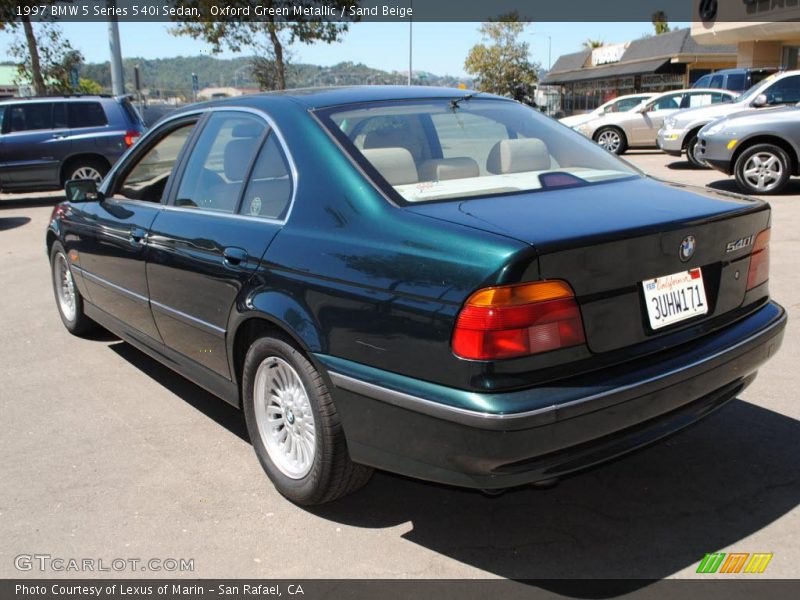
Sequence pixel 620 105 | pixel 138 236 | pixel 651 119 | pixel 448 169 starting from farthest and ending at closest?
pixel 620 105
pixel 651 119
pixel 138 236
pixel 448 169

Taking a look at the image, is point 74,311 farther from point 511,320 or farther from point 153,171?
point 511,320

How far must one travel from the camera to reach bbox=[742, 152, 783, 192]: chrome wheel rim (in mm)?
11156

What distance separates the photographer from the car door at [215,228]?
327 centimetres

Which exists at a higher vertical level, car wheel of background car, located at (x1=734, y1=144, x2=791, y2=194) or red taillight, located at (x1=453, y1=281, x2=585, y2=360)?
red taillight, located at (x1=453, y1=281, x2=585, y2=360)

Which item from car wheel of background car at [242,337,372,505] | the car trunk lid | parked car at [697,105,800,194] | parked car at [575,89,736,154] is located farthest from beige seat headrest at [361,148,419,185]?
parked car at [575,89,736,154]

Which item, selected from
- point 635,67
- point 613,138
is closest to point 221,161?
point 613,138

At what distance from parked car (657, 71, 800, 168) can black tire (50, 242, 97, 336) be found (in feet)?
31.7

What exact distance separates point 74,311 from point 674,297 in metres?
4.55

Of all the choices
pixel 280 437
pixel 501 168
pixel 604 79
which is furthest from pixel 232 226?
pixel 604 79

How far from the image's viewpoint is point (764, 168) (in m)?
11.2

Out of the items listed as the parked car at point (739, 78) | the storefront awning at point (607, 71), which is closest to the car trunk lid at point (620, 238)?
the parked car at point (739, 78)

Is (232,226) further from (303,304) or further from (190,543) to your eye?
(190,543)

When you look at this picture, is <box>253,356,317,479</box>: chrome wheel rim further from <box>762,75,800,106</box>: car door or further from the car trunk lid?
<box>762,75,800,106</box>: car door

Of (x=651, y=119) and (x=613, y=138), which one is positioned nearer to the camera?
(x=651, y=119)
